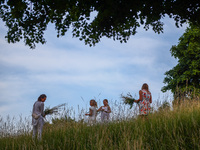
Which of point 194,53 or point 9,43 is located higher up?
point 194,53

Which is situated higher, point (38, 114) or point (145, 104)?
point (145, 104)

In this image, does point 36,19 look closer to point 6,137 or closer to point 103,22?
point 103,22

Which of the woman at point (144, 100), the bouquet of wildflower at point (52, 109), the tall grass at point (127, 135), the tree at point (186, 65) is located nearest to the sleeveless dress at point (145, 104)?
the woman at point (144, 100)

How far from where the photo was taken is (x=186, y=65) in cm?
1827

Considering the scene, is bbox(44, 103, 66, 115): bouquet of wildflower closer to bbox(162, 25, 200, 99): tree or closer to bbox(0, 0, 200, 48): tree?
bbox(0, 0, 200, 48): tree

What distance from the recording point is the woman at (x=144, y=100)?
24.5 feet

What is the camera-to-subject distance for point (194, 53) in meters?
17.6

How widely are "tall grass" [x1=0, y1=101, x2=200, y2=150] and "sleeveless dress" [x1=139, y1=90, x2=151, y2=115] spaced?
0.32 meters

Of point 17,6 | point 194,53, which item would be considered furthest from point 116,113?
point 194,53

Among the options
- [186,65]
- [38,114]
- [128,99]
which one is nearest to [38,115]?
[38,114]

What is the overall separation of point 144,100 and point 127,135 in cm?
264

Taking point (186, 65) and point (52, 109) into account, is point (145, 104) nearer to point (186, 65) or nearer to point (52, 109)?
point (52, 109)

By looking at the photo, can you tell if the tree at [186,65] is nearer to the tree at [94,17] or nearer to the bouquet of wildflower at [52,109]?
the tree at [94,17]

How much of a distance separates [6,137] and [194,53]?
1466 cm
